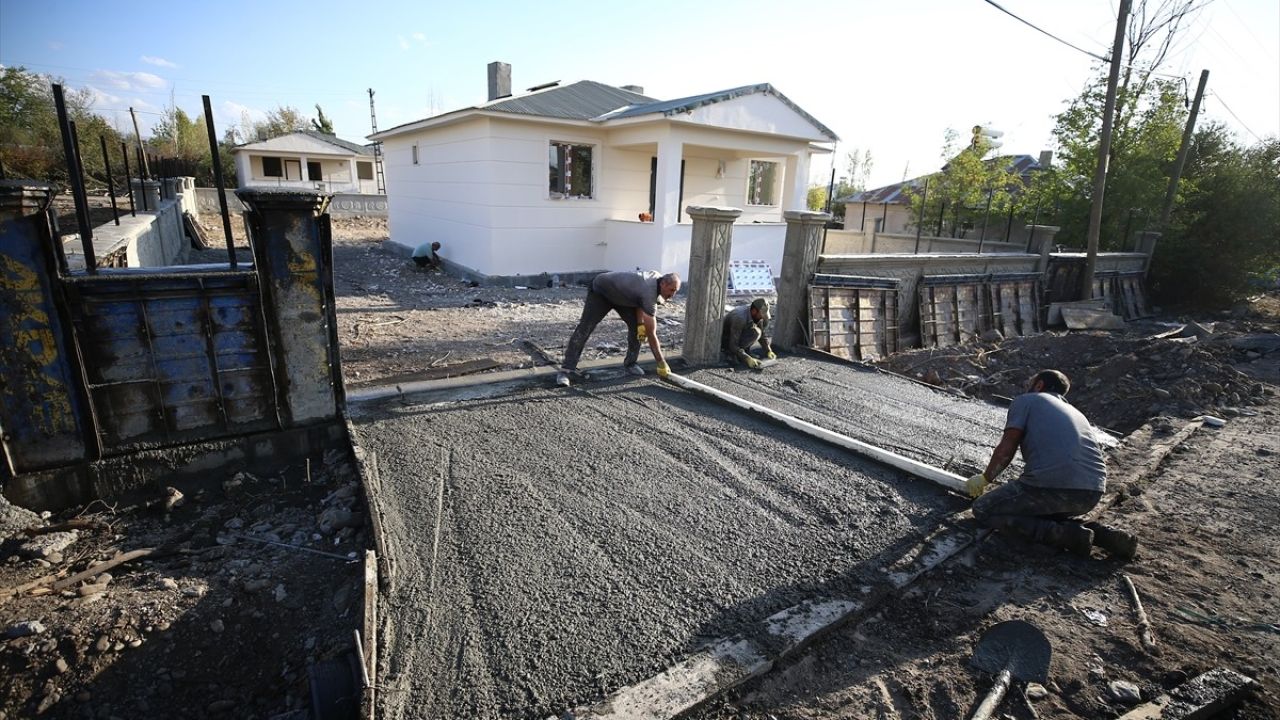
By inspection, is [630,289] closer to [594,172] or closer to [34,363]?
[34,363]

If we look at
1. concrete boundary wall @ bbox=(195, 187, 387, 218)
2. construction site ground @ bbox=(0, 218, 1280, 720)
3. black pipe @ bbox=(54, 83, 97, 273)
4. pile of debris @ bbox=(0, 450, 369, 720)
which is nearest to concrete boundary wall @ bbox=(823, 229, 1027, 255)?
construction site ground @ bbox=(0, 218, 1280, 720)

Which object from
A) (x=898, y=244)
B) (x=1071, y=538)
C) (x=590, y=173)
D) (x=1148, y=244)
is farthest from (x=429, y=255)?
(x=1148, y=244)

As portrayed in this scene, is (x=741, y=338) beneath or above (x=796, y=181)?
beneath

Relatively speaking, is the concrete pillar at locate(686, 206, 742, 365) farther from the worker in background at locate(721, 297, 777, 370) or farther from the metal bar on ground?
the metal bar on ground

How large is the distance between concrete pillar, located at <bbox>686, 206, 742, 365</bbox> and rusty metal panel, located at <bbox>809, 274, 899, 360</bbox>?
1716 millimetres

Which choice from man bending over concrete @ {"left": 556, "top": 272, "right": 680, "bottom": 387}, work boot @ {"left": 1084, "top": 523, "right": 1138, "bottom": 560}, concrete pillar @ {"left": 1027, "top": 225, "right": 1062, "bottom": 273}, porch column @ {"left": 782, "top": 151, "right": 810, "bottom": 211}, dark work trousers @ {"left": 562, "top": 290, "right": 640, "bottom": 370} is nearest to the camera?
work boot @ {"left": 1084, "top": 523, "right": 1138, "bottom": 560}

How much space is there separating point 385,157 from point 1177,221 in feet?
72.2

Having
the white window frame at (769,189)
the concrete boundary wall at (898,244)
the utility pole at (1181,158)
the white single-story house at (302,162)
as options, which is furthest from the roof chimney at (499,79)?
the white single-story house at (302,162)

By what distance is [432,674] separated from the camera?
2.49 meters

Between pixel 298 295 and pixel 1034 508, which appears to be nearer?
pixel 1034 508

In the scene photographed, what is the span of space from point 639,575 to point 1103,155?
13.5 m

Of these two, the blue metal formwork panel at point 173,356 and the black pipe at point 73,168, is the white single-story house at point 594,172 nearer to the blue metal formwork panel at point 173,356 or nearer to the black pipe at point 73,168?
the blue metal formwork panel at point 173,356

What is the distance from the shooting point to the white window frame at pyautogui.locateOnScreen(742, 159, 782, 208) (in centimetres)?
1628

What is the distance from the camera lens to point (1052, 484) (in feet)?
12.3
